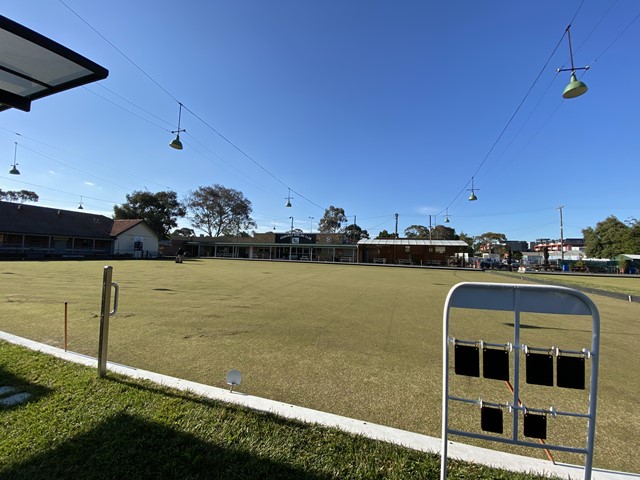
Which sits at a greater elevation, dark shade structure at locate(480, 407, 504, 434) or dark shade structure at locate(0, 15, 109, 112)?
dark shade structure at locate(0, 15, 109, 112)

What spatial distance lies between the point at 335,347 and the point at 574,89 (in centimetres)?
729

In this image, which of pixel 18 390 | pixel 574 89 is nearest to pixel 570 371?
pixel 18 390

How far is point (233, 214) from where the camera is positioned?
6269cm

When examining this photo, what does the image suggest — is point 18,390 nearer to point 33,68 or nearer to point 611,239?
point 33,68

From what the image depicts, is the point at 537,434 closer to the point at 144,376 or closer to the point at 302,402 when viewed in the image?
the point at 302,402

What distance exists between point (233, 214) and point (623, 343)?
6230cm

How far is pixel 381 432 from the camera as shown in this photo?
253 centimetres

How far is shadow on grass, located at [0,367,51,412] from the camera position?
2.84 metres

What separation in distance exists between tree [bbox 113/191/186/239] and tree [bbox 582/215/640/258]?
82.1 metres

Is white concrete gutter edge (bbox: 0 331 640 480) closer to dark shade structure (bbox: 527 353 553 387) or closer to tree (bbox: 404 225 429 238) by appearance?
dark shade structure (bbox: 527 353 553 387)

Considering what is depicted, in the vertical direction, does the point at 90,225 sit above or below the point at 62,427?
above

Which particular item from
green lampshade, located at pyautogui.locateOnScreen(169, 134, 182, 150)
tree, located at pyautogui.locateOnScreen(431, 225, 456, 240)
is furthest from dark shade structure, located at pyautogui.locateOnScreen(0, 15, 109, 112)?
tree, located at pyautogui.locateOnScreen(431, 225, 456, 240)

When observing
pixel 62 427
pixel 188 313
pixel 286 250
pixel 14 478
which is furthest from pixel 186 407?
pixel 286 250

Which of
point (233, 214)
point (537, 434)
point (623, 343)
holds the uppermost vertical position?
point (233, 214)
